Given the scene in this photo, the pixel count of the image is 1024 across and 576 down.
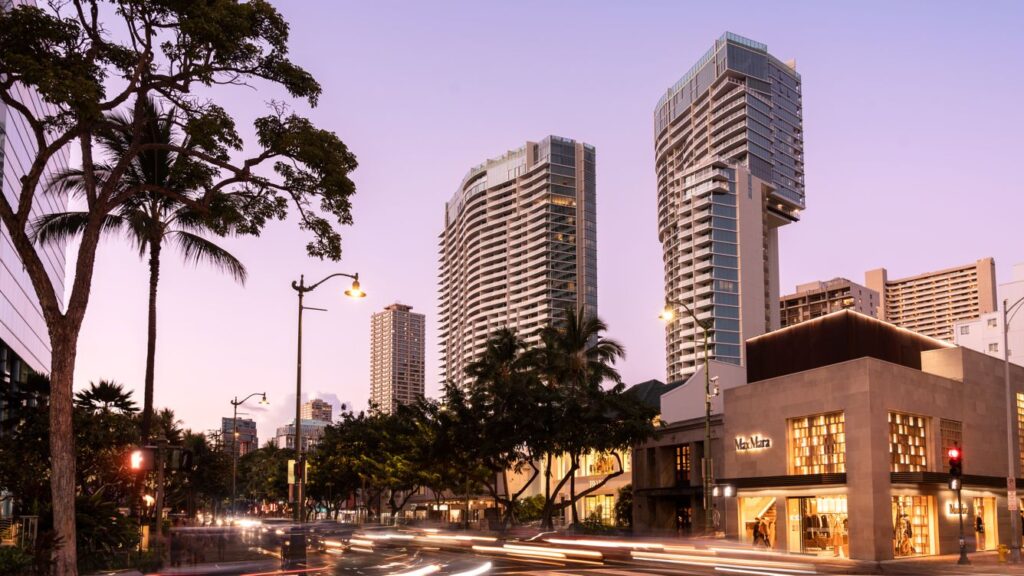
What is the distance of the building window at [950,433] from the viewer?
43875 millimetres

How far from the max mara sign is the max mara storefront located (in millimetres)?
68

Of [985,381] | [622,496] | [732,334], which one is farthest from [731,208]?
[985,381]

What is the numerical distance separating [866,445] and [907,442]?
3.59m

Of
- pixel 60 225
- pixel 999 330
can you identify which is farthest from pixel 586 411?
pixel 999 330

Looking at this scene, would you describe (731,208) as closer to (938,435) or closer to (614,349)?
(614,349)

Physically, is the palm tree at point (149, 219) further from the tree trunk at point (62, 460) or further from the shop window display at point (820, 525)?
the shop window display at point (820, 525)

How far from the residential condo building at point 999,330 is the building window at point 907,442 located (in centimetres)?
6385

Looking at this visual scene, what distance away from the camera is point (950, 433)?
1752 inches

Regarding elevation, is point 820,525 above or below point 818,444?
below

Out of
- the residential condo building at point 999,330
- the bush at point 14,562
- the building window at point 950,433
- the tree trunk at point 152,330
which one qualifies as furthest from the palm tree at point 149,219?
the residential condo building at point 999,330

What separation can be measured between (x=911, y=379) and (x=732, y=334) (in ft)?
446

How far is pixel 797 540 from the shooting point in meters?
42.9

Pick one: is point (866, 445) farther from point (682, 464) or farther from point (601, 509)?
point (601, 509)

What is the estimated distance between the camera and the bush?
20.9 metres
